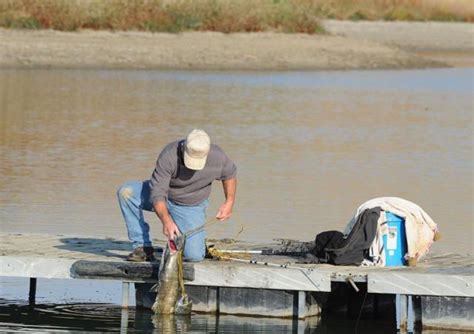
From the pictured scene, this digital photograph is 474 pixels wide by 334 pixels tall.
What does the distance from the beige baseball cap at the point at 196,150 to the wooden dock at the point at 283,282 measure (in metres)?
0.70

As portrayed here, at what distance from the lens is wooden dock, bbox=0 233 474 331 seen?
33.2ft

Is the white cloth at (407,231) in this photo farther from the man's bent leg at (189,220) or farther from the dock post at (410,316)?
the man's bent leg at (189,220)

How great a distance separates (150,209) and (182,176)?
376 millimetres

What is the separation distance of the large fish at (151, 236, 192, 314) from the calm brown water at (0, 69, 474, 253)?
332cm

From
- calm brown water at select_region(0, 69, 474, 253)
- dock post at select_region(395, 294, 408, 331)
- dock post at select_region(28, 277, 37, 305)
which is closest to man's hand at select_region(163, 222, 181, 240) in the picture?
dock post at select_region(28, 277, 37, 305)

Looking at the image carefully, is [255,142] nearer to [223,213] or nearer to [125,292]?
[125,292]

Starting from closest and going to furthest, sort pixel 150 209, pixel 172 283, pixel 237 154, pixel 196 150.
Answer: pixel 196 150
pixel 172 283
pixel 150 209
pixel 237 154

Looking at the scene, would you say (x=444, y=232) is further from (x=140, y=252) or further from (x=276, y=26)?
(x=276, y=26)

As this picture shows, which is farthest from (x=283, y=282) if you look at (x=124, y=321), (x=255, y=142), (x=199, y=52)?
(x=199, y=52)

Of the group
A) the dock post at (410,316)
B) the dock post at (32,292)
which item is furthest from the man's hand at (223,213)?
the dock post at (32,292)

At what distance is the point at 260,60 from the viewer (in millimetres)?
39500

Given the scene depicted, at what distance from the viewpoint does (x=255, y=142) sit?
2280 cm

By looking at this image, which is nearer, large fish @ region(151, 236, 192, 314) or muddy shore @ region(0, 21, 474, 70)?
large fish @ region(151, 236, 192, 314)

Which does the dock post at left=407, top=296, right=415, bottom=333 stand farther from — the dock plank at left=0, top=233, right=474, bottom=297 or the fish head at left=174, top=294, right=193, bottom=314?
the fish head at left=174, top=294, right=193, bottom=314
